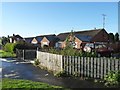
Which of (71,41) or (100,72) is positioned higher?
(71,41)

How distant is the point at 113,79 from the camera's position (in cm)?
1067

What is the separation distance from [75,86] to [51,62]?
5.46m

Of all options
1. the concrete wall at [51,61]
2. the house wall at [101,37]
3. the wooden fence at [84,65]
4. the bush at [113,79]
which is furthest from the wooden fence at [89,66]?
the house wall at [101,37]

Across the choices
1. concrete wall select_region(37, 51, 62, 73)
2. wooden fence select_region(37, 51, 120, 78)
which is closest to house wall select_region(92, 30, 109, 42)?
concrete wall select_region(37, 51, 62, 73)

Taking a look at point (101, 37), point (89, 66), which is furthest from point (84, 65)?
point (101, 37)

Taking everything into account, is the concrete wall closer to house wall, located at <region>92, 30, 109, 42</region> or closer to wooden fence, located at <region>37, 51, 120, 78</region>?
wooden fence, located at <region>37, 51, 120, 78</region>

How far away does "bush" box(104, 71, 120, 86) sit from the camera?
34.4 feet

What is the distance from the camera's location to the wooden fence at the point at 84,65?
38.3ft

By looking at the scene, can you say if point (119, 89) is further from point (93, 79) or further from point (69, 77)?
point (69, 77)

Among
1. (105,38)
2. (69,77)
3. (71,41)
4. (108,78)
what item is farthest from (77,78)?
(105,38)

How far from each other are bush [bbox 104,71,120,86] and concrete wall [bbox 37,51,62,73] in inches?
141

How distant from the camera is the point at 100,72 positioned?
1209 cm

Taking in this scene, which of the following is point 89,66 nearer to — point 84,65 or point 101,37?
point 84,65

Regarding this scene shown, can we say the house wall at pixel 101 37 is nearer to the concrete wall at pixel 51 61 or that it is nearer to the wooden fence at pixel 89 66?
the concrete wall at pixel 51 61
